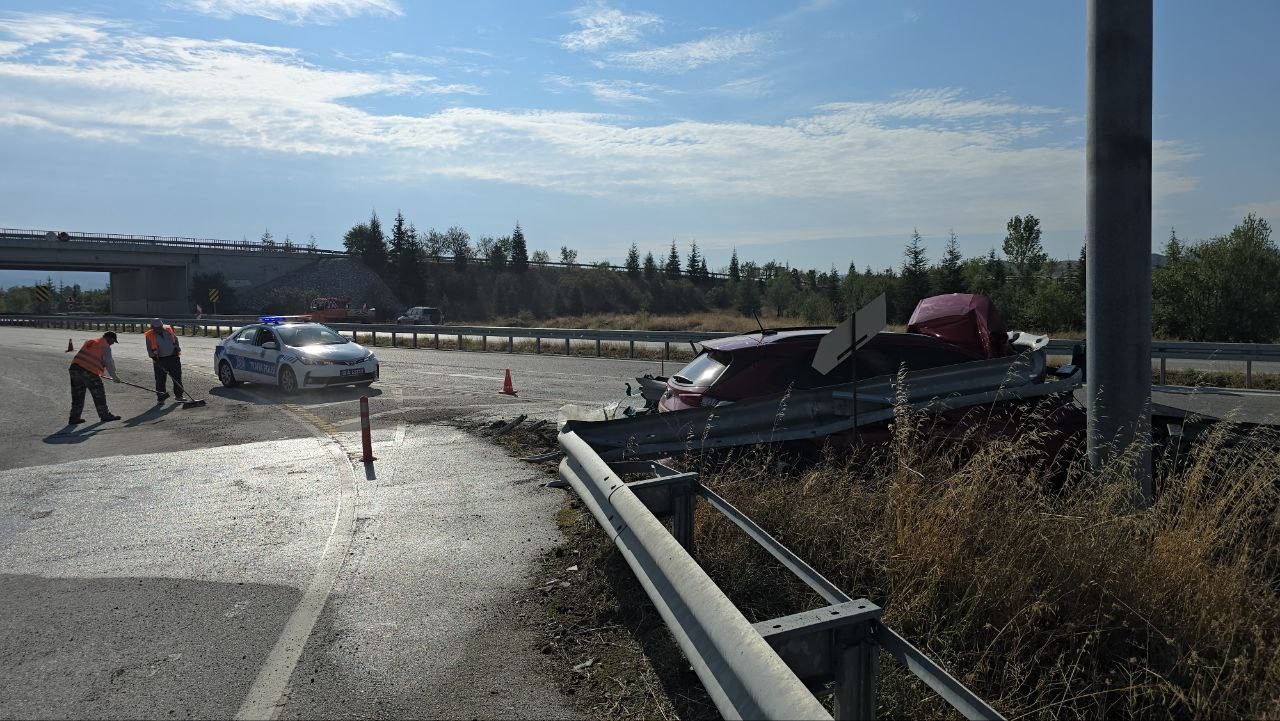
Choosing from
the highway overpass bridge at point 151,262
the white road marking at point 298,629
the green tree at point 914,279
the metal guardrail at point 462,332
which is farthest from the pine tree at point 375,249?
the white road marking at point 298,629

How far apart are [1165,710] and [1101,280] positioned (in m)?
2.49

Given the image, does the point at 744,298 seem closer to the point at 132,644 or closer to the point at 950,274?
the point at 950,274

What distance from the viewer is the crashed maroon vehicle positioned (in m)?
7.13

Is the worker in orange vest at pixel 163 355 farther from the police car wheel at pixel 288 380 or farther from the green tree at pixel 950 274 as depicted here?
the green tree at pixel 950 274

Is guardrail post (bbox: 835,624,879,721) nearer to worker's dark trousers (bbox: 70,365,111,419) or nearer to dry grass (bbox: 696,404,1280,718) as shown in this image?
dry grass (bbox: 696,404,1280,718)

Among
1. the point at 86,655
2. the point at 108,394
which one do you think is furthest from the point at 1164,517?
the point at 108,394

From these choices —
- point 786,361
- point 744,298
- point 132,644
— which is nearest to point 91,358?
point 132,644

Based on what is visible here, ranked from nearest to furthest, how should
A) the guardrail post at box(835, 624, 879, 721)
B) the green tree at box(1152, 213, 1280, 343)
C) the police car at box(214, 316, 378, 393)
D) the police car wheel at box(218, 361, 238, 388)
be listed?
1. the guardrail post at box(835, 624, 879, 721)
2. the police car at box(214, 316, 378, 393)
3. the police car wheel at box(218, 361, 238, 388)
4. the green tree at box(1152, 213, 1280, 343)

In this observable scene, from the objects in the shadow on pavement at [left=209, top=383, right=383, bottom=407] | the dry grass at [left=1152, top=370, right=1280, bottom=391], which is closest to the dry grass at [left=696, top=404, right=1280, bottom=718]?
the shadow on pavement at [left=209, top=383, right=383, bottom=407]

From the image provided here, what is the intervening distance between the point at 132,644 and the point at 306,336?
15136 mm

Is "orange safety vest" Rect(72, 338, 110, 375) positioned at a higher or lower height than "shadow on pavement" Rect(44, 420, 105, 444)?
higher

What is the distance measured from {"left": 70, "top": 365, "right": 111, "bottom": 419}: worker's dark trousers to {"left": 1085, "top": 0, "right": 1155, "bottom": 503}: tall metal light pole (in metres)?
15.4

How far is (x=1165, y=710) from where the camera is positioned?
3.32 meters

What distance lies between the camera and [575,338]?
31.5 meters
